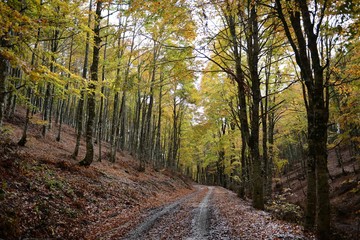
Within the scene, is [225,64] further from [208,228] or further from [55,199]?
[55,199]

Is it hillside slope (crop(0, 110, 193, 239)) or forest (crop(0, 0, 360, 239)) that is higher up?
forest (crop(0, 0, 360, 239))

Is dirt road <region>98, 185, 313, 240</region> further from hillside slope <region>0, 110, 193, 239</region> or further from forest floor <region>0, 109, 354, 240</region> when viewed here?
hillside slope <region>0, 110, 193, 239</region>

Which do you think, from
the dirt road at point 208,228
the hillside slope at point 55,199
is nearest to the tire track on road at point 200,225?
the dirt road at point 208,228

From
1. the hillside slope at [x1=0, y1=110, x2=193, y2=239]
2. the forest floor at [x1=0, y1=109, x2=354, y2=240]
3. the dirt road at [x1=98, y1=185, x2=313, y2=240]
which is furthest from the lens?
the dirt road at [x1=98, y1=185, x2=313, y2=240]

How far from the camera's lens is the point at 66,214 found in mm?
8875

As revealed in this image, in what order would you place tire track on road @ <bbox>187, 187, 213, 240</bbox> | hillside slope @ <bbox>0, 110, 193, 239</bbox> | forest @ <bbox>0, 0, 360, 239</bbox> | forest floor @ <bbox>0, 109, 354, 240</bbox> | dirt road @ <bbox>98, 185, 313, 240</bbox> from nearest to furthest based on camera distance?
forest @ <bbox>0, 0, 360, 239</bbox> → hillside slope @ <bbox>0, 110, 193, 239</bbox> → forest floor @ <bbox>0, 109, 354, 240</bbox> → dirt road @ <bbox>98, 185, 313, 240</bbox> → tire track on road @ <bbox>187, 187, 213, 240</bbox>

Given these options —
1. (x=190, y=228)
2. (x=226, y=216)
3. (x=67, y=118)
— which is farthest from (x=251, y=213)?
(x=67, y=118)

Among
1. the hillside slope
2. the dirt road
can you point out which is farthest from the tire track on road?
the hillside slope

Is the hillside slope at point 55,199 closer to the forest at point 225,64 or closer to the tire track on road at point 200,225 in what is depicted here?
the forest at point 225,64

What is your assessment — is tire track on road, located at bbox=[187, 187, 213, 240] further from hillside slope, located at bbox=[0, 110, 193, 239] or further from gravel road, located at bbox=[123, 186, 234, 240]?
hillside slope, located at bbox=[0, 110, 193, 239]

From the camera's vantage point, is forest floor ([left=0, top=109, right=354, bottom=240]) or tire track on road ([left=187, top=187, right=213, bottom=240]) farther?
tire track on road ([left=187, top=187, right=213, bottom=240])

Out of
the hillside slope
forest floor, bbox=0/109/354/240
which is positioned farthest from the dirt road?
the hillside slope

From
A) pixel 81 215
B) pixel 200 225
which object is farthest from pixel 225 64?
pixel 81 215

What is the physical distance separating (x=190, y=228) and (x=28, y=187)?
598cm
